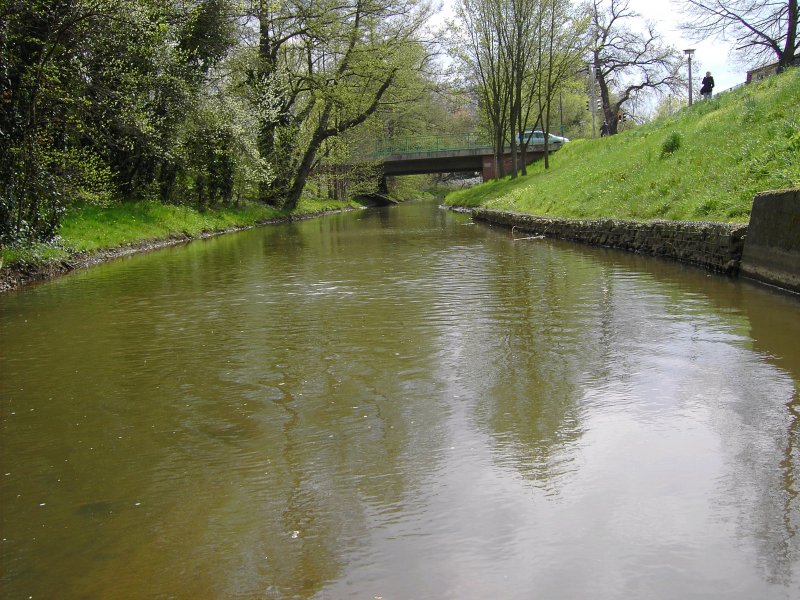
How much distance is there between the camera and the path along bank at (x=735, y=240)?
33.1 ft

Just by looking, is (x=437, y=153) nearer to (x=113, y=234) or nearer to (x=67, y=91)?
(x=113, y=234)

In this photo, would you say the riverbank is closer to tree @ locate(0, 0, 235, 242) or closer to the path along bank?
tree @ locate(0, 0, 235, 242)

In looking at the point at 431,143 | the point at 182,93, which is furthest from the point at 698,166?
the point at 431,143

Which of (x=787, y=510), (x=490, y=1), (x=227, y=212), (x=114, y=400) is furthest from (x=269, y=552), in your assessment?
(x=490, y=1)

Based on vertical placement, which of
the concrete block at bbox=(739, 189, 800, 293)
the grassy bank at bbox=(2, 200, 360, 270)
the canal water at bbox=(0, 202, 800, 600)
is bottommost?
the canal water at bbox=(0, 202, 800, 600)

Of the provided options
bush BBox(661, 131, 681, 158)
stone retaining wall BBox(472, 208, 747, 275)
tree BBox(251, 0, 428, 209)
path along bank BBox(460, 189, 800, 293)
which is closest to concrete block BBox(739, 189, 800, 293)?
path along bank BBox(460, 189, 800, 293)

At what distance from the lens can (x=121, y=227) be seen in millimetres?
21203

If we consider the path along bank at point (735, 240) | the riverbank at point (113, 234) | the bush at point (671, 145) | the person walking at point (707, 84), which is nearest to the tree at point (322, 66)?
the riverbank at point (113, 234)

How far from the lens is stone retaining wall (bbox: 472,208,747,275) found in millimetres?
11969

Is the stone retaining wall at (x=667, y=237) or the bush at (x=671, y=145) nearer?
Result: the stone retaining wall at (x=667, y=237)

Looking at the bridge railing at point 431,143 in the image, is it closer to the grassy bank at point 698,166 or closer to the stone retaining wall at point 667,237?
the grassy bank at point 698,166

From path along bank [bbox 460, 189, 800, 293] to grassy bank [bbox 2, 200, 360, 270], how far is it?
12258mm

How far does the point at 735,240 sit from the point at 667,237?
264 centimetres

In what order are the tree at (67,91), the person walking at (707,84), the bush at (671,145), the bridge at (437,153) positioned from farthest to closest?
1. the bridge at (437,153)
2. the person walking at (707,84)
3. the bush at (671,145)
4. the tree at (67,91)
